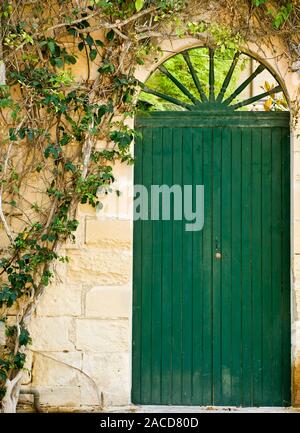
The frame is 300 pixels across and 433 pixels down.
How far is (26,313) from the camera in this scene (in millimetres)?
5332

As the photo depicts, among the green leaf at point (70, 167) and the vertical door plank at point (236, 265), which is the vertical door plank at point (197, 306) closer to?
the vertical door plank at point (236, 265)

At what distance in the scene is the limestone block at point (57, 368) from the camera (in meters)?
5.40

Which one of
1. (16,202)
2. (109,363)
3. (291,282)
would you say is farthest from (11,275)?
(291,282)

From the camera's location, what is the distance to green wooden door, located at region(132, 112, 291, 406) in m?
5.57

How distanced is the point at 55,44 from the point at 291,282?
274 cm

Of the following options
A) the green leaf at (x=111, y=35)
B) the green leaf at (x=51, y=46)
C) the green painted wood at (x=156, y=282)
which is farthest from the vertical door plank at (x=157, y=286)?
the green leaf at (x=51, y=46)

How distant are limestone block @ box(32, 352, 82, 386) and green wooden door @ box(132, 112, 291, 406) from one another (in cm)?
53

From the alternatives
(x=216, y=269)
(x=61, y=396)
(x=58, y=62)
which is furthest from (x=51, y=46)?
(x=61, y=396)

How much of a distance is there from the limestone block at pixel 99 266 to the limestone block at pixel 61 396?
0.88 m

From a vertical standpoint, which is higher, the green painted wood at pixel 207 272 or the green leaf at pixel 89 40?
the green leaf at pixel 89 40
